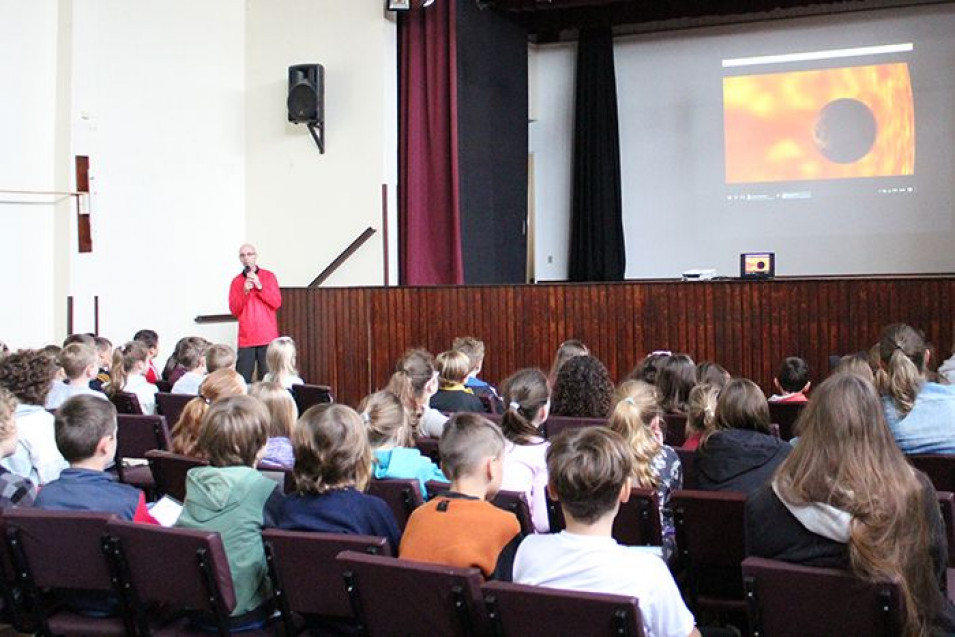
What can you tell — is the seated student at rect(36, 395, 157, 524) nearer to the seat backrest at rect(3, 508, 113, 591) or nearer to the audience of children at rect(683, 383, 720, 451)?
the seat backrest at rect(3, 508, 113, 591)

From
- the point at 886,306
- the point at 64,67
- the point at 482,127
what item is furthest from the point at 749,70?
the point at 64,67

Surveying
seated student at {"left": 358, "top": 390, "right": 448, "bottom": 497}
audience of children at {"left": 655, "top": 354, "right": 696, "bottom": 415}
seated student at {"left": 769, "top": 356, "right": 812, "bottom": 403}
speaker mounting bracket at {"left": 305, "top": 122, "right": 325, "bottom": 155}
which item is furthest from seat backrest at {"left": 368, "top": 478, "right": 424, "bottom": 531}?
speaker mounting bracket at {"left": 305, "top": 122, "right": 325, "bottom": 155}

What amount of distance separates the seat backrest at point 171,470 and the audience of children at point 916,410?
242 cm

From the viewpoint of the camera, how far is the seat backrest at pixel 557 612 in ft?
6.07

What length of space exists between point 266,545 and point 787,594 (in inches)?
48.3

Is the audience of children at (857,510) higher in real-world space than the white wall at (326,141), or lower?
lower

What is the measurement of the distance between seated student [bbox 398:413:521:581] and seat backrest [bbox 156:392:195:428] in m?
2.71

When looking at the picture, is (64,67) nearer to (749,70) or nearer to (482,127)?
(482,127)

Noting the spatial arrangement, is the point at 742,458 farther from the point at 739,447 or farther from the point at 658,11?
the point at 658,11

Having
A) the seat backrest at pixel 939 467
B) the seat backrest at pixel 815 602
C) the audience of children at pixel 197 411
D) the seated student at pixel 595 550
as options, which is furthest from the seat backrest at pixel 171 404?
the seat backrest at pixel 815 602

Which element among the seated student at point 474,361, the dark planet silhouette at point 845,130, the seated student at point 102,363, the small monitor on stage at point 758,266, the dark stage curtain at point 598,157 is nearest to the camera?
the seated student at point 102,363

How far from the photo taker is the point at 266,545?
8.01ft

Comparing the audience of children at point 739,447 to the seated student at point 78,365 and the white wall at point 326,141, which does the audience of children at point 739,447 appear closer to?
the seated student at point 78,365

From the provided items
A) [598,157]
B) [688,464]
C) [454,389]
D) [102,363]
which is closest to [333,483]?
[688,464]
